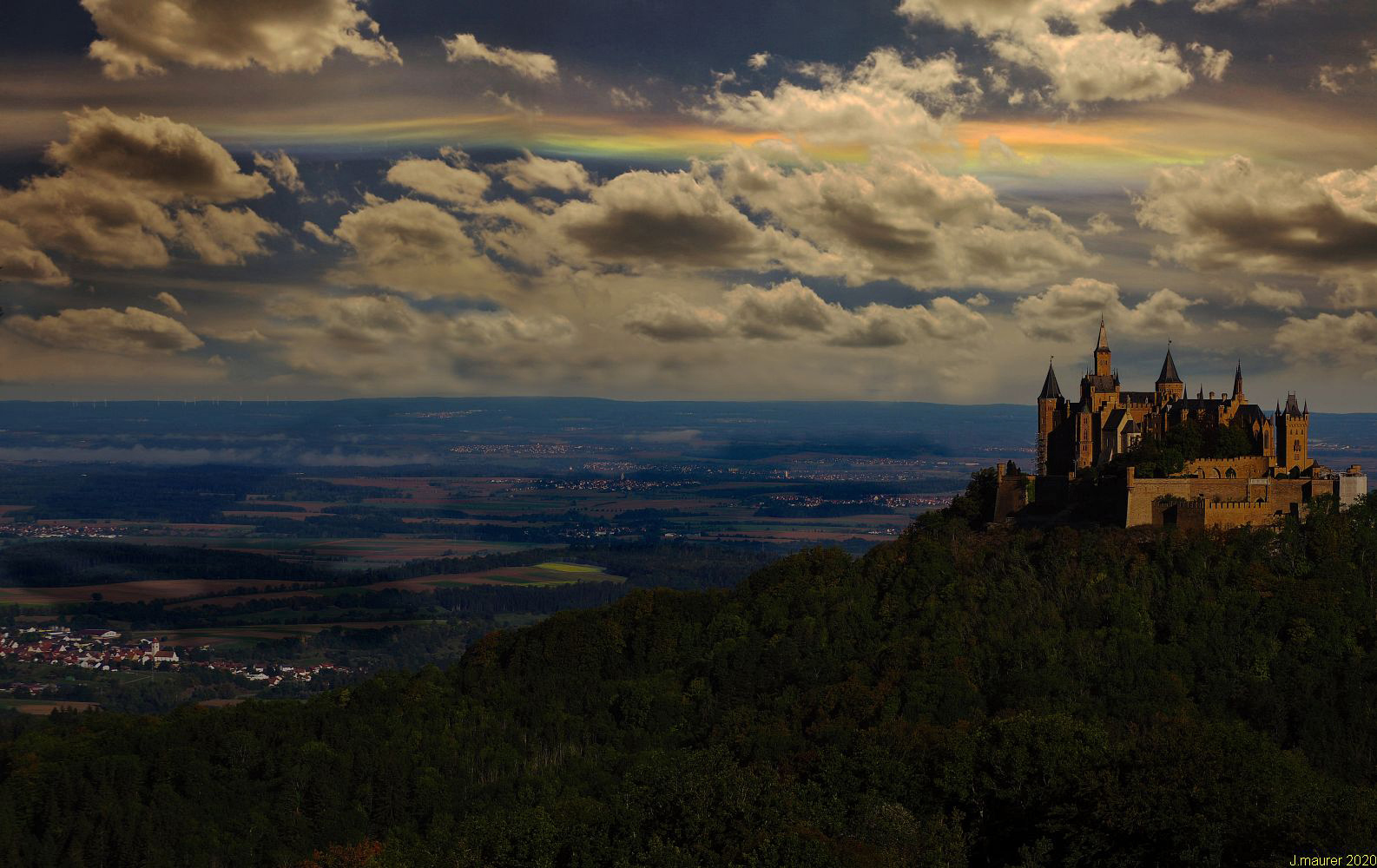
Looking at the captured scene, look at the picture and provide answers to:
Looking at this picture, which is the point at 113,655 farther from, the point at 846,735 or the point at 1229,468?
the point at 1229,468

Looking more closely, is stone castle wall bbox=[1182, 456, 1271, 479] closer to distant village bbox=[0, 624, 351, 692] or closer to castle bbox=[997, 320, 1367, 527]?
castle bbox=[997, 320, 1367, 527]

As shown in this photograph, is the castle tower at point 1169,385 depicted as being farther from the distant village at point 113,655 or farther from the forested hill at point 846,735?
the distant village at point 113,655

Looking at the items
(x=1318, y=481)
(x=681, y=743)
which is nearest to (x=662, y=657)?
(x=681, y=743)

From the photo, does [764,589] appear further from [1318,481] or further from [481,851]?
[481,851]

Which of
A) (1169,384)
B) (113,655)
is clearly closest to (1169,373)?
(1169,384)

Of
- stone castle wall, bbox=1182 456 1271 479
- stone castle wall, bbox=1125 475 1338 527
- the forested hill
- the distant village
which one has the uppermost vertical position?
stone castle wall, bbox=1182 456 1271 479

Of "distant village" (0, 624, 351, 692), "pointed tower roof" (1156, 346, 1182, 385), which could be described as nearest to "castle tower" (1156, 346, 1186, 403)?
"pointed tower roof" (1156, 346, 1182, 385)

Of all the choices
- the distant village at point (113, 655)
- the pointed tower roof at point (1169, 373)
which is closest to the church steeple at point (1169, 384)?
the pointed tower roof at point (1169, 373)
